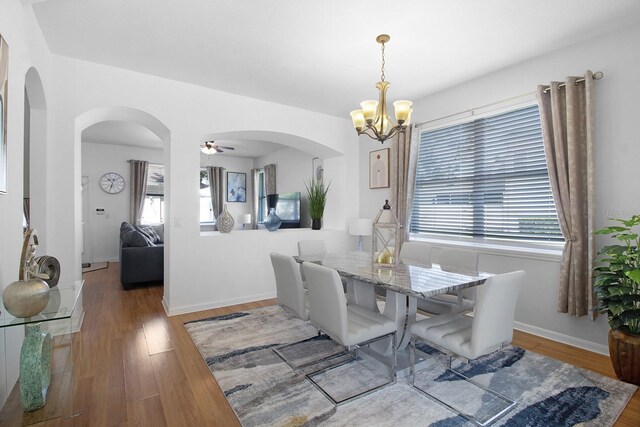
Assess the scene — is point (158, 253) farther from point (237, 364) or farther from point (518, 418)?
point (518, 418)

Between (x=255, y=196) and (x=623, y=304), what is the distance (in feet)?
25.8

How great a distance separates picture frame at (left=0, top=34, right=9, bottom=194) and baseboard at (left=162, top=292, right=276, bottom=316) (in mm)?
2309

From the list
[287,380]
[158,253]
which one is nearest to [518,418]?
[287,380]

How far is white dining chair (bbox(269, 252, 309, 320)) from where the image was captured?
248cm

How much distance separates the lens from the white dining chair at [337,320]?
2.02m

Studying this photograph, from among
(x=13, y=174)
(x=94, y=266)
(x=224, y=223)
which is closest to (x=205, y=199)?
(x=94, y=266)

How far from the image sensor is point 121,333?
320cm

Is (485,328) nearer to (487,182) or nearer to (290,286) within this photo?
(290,286)

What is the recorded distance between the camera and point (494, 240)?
142 inches

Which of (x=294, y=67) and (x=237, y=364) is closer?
(x=237, y=364)

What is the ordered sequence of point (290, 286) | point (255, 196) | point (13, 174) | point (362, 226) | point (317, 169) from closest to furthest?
point (13, 174), point (290, 286), point (362, 226), point (317, 169), point (255, 196)

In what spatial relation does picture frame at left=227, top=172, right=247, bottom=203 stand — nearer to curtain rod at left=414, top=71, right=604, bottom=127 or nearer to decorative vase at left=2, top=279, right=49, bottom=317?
curtain rod at left=414, top=71, right=604, bottom=127

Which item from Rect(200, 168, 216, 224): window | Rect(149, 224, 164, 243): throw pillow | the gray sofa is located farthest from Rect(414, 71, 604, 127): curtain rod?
Rect(200, 168, 216, 224): window

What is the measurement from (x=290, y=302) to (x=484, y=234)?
2451 mm
